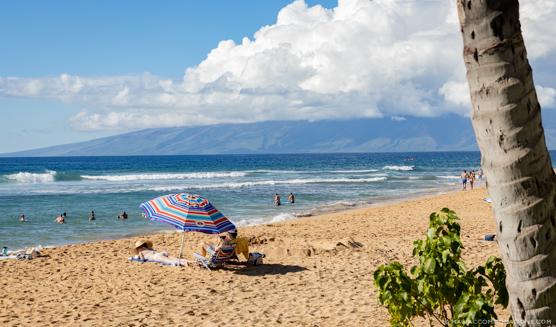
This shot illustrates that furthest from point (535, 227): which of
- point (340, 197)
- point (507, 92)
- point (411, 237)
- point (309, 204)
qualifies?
point (340, 197)

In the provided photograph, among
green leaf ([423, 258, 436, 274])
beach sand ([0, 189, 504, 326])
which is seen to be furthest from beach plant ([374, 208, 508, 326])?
beach sand ([0, 189, 504, 326])

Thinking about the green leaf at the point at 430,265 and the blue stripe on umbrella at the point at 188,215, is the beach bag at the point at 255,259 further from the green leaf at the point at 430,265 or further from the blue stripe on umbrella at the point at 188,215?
the green leaf at the point at 430,265

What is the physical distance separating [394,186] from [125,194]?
22.0 metres

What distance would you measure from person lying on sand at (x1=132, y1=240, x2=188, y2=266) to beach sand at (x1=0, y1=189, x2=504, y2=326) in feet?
0.71

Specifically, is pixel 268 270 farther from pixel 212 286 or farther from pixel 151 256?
pixel 151 256

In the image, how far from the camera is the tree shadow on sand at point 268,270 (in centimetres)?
1236

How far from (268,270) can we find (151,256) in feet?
9.68

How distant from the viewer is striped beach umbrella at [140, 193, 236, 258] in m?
12.3

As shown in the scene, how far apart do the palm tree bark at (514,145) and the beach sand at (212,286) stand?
563 centimetres

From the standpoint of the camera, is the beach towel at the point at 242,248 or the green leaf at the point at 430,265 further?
the beach towel at the point at 242,248

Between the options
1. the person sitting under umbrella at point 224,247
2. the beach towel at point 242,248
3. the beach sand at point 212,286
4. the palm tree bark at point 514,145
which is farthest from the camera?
the beach towel at point 242,248

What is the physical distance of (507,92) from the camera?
7.59ft

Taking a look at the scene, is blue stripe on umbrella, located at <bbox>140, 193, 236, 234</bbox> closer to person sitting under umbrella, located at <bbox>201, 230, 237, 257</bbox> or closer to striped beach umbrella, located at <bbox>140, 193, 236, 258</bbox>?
striped beach umbrella, located at <bbox>140, 193, 236, 258</bbox>

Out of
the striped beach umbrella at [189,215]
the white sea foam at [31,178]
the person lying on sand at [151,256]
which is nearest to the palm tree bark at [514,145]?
the striped beach umbrella at [189,215]
